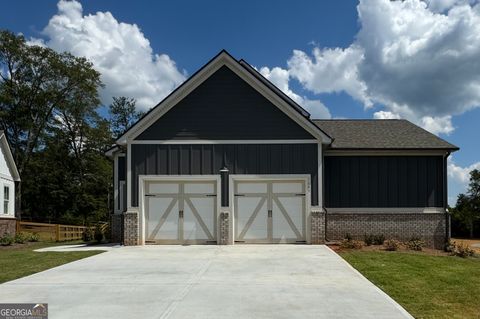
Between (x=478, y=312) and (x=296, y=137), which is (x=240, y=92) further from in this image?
(x=478, y=312)

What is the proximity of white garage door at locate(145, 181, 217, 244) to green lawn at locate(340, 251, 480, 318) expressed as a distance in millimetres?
5657

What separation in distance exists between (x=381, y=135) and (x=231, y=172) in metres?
7.09

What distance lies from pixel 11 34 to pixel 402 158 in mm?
38854

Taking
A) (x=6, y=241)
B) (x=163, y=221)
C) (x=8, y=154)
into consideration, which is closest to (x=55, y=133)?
(x=8, y=154)

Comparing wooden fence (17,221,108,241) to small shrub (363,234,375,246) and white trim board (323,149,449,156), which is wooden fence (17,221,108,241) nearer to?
white trim board (323,149,449,156)

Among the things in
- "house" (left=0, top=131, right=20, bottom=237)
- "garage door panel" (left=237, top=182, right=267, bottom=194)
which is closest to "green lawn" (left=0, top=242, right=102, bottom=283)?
"garage door panel" (left=237, top=182, right=267, bottom=194)

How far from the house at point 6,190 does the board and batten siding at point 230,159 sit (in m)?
12.1

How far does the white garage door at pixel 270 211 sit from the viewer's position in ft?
57.5

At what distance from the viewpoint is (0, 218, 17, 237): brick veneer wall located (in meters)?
24.9

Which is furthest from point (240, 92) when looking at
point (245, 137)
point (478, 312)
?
point (478, 312)

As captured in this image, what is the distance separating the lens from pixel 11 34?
140 ft

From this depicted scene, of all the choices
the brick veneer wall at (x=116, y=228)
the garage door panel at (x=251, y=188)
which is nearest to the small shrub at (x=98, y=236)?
the brick veneer wall at (x=116, y=228)

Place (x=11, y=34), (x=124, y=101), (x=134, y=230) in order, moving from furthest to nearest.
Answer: (x=124, y=101)
(x=11, y=34)
(x=134, y=230)

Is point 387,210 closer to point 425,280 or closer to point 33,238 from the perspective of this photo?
point 425,280
